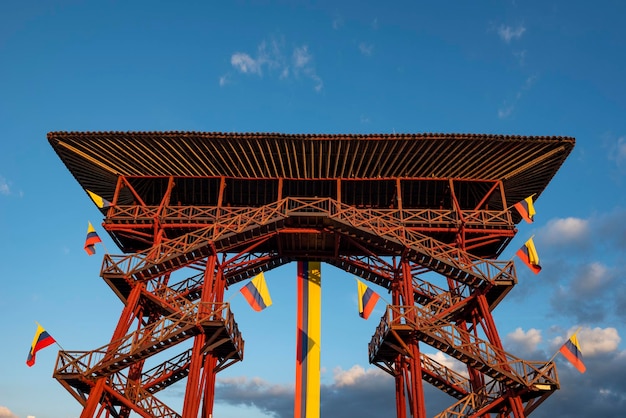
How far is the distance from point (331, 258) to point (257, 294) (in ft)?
21.6

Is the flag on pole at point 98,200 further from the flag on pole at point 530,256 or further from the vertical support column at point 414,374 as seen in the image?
the flag on pole at point 530,256

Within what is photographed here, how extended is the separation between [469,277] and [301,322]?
34.6 feet

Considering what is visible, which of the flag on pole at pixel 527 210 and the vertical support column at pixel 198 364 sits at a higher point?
the flag on pole at pixel 527 210

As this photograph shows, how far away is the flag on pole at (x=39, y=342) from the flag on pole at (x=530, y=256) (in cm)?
2367

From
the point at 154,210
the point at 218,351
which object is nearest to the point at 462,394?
the point at 218,351

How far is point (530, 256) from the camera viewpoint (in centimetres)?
2809

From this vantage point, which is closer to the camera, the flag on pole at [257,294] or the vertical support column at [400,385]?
the flag on pole at [257,294]

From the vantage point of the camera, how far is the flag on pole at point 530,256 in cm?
2802

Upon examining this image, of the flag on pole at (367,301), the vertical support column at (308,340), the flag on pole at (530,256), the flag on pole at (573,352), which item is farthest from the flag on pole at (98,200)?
the flag on pole at (573,352)

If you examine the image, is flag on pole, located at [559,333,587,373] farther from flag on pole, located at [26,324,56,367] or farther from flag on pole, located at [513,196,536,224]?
flag on pole, located at [26,324,56,367]

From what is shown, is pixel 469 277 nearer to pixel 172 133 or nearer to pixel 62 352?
pixel 172 133

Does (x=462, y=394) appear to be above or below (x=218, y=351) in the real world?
below

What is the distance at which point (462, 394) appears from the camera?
28625 mm

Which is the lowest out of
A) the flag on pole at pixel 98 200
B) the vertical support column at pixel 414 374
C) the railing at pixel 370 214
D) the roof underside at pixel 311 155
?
the vertical support column at pixel 414 374
